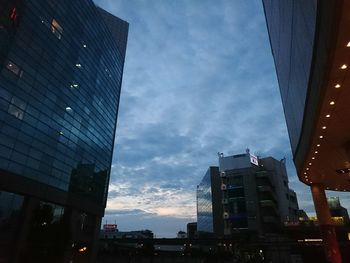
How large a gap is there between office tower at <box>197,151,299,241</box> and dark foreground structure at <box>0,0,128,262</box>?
45.5 metres

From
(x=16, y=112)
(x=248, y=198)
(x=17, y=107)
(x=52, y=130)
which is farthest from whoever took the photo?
(x=248, y=198)

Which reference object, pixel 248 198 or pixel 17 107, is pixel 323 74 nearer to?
pixel 17 107

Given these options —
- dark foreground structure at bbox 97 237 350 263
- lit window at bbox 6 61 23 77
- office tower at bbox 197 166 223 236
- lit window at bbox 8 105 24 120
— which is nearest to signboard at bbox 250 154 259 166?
office tower at bbox 197 166 223 236

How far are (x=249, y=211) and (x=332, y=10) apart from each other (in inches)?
3304

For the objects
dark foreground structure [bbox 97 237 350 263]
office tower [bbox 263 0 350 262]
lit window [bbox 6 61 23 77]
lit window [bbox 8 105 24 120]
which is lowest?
dark foreground structure [bbox 97 237 350 263]

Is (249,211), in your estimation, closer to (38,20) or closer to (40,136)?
(40,136)

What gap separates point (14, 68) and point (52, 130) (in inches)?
409

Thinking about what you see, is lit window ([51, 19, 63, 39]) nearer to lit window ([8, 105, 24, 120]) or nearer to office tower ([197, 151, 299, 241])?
lit window ([8, 105, 24, 120])

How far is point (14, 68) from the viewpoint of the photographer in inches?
1460

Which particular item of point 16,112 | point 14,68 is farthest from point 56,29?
point 16,112

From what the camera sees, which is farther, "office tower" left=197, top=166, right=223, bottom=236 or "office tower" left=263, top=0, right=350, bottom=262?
"office tower" left=197, top=166, right=223, bottom=236

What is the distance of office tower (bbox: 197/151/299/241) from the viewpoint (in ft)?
283

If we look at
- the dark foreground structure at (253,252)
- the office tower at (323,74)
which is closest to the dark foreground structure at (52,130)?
the dark foreground structure at (253,252)

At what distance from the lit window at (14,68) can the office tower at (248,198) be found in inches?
2631
